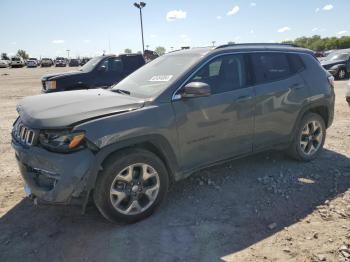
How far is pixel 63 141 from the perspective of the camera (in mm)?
A: 3320

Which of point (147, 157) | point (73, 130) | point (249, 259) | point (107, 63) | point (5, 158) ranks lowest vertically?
point (249, 259)

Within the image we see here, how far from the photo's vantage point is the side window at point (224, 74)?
422 cm

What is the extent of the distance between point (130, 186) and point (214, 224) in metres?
0.97

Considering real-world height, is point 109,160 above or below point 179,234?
above

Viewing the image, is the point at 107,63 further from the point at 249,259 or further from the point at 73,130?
the point at 249,259

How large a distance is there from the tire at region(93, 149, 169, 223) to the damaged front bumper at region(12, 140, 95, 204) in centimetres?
21

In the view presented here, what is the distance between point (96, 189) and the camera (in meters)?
3.45

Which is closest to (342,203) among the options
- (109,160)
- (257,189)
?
(257,189)

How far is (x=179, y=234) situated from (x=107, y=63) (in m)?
8.45

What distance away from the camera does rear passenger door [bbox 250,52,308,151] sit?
15.2 feet

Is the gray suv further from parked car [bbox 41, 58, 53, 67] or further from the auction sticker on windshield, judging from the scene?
parked car [bbox 41, 58, 53, 67]

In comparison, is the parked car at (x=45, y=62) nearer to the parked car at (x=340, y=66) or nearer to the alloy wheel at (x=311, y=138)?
the parked car at (x=340, y=66)

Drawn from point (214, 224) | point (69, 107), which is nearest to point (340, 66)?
point (214, 224)

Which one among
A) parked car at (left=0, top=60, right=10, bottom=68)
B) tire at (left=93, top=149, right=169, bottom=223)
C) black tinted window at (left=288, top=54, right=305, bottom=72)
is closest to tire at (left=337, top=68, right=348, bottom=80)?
black tinted window at (left=288, top=54, right=305, bottom=72)
